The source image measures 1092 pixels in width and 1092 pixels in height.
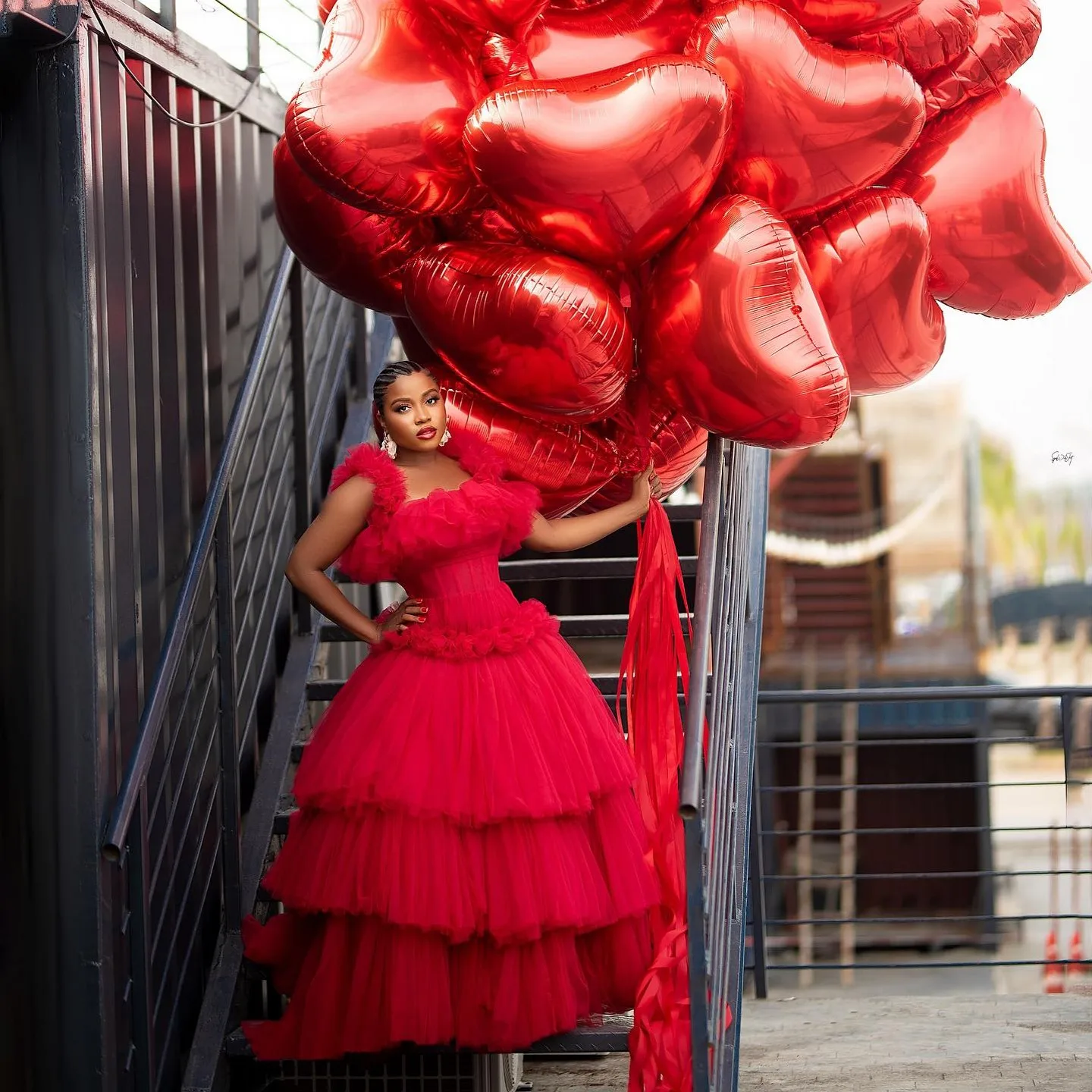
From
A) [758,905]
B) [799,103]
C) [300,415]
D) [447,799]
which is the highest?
[799,103]

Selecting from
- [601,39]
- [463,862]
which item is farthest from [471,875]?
[601,39]

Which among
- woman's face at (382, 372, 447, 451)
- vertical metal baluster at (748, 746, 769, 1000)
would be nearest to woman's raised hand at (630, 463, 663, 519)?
woman's face at (382, 372, 447, 451)

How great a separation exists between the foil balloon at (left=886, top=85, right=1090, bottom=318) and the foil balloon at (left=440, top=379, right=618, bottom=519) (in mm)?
677

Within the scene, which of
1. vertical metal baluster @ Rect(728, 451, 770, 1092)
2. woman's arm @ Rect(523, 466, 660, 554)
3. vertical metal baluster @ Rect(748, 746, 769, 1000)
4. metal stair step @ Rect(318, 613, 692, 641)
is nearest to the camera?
woman's arm @ Rect(523, 466, 660, 554)

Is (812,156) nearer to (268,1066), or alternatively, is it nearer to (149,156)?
(149,156)

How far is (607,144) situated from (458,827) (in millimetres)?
1163

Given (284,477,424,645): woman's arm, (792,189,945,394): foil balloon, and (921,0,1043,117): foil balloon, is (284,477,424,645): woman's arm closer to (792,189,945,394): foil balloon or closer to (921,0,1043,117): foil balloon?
(792,189,945,394): foil balloon

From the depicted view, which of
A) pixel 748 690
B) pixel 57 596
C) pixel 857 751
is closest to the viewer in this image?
pixel 57 596

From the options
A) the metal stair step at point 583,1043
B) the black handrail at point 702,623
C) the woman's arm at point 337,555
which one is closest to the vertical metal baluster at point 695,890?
the black handrail at point 702,623

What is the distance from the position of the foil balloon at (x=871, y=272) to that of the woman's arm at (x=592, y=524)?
0.45 metres

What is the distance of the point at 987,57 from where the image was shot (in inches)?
94.7

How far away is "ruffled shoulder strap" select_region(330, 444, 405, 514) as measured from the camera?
256 cm

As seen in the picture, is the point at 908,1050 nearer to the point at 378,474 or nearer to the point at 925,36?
the point at 378,474

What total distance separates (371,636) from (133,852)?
1.89ft
